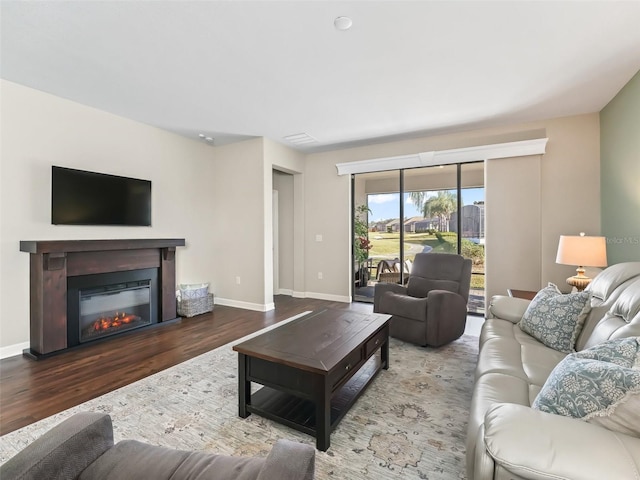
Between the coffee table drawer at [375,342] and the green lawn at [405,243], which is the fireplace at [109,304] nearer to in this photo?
the coffee table drawer at [375,342]

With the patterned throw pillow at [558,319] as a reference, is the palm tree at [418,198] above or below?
above

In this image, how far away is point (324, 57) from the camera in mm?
2502

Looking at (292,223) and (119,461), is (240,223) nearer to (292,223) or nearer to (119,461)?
(292,223)

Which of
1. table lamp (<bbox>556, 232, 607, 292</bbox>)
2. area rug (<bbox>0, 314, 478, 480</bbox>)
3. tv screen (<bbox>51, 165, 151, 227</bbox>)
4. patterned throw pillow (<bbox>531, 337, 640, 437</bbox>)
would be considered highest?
tv screen (<bbox>51, 165, 151, 227</bbox>)

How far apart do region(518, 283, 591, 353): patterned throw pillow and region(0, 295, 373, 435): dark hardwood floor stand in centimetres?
287

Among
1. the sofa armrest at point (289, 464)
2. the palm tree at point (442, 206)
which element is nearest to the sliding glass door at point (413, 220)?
the palm tree at point (442, 206)

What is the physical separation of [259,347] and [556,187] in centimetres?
427

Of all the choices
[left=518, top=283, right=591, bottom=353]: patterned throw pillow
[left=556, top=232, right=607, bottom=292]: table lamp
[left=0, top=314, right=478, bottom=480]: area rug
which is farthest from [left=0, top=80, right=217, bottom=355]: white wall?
[left=556, top=232, right=607, bottom=292]: table lamp

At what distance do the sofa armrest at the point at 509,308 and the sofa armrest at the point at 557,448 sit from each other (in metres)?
1.76

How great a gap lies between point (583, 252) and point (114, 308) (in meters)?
5.16

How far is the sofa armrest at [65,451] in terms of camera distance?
0.85m

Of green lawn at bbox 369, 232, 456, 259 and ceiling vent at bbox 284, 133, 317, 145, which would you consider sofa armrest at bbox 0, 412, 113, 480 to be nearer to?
ceiling vent at bbox 284, 133, 317, 145

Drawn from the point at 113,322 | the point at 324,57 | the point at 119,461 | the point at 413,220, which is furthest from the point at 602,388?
the point at 113,322

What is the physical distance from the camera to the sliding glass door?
452 centimetres
